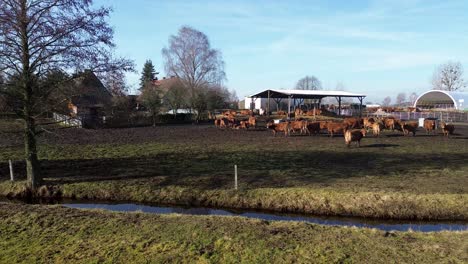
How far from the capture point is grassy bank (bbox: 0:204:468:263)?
632 cm

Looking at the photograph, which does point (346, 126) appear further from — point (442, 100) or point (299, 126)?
point (442, 100)

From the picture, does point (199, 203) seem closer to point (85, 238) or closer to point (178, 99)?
point (85, 238)

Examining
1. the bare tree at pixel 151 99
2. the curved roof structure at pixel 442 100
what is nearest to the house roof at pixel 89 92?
the bare tree at pixel 151 99

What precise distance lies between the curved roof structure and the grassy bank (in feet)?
260

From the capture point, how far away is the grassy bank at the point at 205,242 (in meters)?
6.32

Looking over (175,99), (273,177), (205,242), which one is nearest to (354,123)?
(273,177)

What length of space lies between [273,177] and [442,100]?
291 ft

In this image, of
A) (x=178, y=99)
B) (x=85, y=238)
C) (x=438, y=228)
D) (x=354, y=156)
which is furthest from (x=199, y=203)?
(x=178, y=99)

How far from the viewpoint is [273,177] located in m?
13.4

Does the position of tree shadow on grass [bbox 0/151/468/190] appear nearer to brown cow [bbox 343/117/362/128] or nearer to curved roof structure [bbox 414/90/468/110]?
brown cow [bbox 343/117/362/128]

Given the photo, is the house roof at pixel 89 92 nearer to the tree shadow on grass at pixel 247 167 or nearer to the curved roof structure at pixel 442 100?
the tree shadow on grass at pixel 247 167

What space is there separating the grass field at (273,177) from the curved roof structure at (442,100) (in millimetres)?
65412

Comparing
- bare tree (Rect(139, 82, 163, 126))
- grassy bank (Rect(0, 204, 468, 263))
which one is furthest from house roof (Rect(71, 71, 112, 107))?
bare tree (Rect(139, 82, 163, 126))

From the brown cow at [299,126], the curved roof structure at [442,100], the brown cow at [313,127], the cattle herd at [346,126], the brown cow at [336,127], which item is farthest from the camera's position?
the curved roof structure at [442,100]
